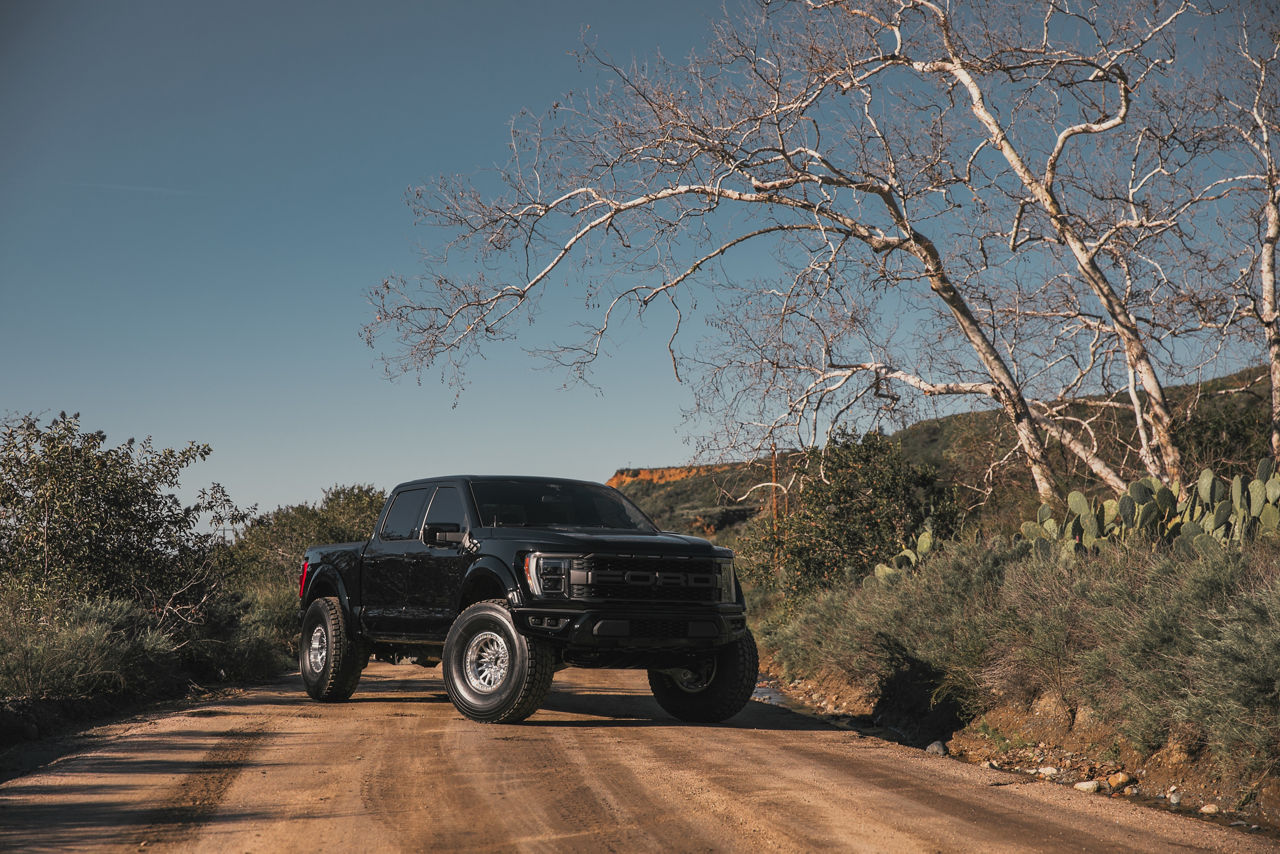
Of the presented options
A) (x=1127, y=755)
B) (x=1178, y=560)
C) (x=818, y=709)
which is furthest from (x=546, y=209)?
(x=1127, y=755)

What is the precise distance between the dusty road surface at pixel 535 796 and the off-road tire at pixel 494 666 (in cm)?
21

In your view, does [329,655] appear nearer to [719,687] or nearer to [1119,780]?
[719,687]

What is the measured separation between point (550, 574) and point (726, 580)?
5.65 ft

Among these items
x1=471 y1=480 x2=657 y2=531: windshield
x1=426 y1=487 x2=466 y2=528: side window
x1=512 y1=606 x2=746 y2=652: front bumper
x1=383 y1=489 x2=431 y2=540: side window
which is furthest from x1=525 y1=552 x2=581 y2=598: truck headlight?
x1=383 y1=489 x2=431 y2=540: side window

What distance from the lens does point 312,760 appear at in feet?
23.9

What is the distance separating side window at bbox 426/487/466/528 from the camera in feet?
33.0

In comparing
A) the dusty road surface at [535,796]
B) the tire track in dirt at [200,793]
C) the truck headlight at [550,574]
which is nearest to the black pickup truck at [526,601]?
the truck headlight at [550,574]

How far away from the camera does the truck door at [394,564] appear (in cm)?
1030

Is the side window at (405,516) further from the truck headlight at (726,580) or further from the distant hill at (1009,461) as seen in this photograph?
the distant hill at (1009,461)

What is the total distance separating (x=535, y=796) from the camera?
6.15 meters

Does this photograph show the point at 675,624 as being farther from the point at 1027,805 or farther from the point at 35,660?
the point at 35,660

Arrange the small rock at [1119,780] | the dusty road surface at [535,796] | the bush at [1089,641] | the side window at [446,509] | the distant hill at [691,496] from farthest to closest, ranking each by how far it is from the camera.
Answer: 1. the distant hill at [691,496]
2. the side window at [446,509]
3. the small rock at [1119,780]
4. the bush at [1089,641]
5. the dusty road surface at [535,796]

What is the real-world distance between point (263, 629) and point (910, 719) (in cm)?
922

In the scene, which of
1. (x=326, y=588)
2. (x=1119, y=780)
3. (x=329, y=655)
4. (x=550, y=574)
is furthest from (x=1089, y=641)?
(x=326, y=588)
